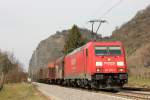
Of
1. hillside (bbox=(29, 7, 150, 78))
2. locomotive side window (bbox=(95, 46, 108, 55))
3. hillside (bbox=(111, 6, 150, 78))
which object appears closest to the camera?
locomotive side window (bbox=(95, 46, 108, 55))

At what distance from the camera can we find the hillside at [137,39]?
84706 mm

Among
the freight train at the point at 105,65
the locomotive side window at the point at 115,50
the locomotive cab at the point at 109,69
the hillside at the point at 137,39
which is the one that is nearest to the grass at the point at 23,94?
the freight train at the point at 105,65

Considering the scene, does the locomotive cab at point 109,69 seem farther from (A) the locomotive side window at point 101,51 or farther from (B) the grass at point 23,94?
(B) the grass at point 23,94

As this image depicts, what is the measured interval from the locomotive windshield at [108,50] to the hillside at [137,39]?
37661 millimetres

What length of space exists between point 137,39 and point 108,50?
239 ft

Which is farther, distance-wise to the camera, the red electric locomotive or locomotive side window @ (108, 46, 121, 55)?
locomotive side window @ (108, 46, 121, 55)

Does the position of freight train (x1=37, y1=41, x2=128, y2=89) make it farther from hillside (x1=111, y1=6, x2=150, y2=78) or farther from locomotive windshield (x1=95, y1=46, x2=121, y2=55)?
hillside (x1=111, y1=6, x2=150, y2=78)

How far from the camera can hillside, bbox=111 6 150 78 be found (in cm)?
8471

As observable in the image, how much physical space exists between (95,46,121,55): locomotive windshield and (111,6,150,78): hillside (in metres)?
37.7

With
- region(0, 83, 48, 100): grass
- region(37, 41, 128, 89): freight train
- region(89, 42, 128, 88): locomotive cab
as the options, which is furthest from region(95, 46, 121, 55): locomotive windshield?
region(0, 83, 48, 100): grass

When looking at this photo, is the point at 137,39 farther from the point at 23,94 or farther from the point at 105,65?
the point at 105,65

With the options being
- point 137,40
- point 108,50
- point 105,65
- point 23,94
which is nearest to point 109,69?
point 105,65

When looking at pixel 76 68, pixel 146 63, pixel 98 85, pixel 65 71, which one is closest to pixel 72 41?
pixel 146 63

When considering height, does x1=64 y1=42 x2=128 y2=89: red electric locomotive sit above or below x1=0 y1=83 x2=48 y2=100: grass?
above
